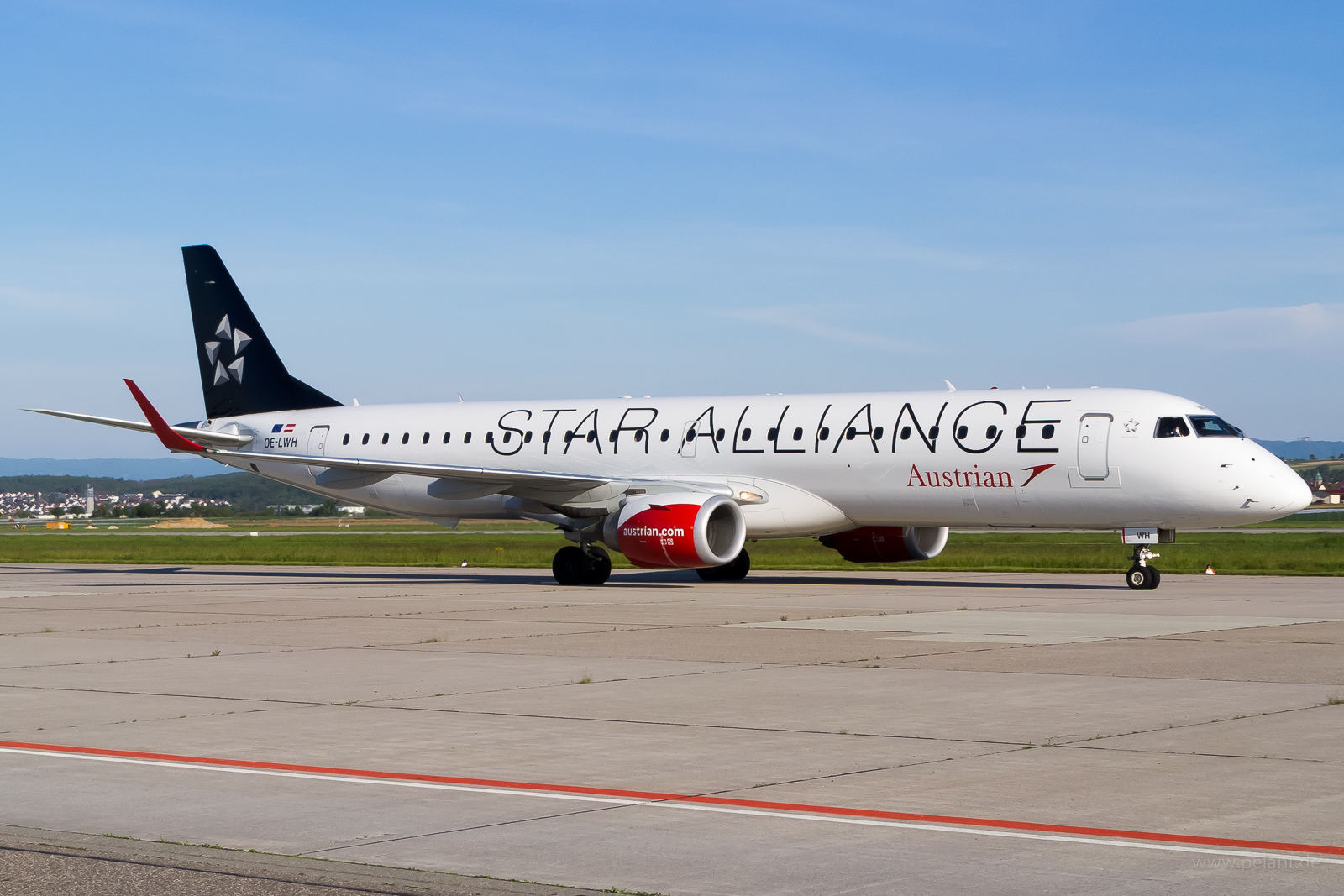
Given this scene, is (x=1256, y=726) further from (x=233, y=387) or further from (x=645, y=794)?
(x=233, y=387)

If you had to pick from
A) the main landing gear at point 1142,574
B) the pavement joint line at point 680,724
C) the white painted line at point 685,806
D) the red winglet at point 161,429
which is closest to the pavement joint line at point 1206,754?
the pavement joint line at point 680,724

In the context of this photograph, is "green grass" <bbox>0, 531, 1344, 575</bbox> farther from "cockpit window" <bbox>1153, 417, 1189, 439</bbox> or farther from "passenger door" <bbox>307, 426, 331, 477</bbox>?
"cockpit window" <bbox>1153, 417, 1189, 439</bbox>

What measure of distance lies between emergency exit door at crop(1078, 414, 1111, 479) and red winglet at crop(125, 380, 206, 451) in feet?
56.7

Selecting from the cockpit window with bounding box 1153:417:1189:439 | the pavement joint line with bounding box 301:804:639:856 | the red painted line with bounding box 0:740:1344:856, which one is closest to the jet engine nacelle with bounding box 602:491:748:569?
the cockpit window with bounding box 1153:417:1189:439

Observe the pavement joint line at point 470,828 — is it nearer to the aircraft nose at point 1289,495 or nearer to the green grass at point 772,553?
the aircraft nose at point 1289,495

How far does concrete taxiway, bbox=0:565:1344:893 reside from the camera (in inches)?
257

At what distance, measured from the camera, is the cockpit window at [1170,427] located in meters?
24.6

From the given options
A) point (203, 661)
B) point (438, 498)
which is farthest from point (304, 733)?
point (438, 498)

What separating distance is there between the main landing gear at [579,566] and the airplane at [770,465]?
40mm

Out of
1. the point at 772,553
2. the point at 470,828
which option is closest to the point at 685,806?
the point at 470,828

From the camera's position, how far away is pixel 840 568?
35281mm

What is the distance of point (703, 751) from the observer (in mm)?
9383

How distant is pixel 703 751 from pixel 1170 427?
17.4m

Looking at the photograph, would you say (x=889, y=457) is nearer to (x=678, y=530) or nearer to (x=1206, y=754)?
(x=678, y=530)
